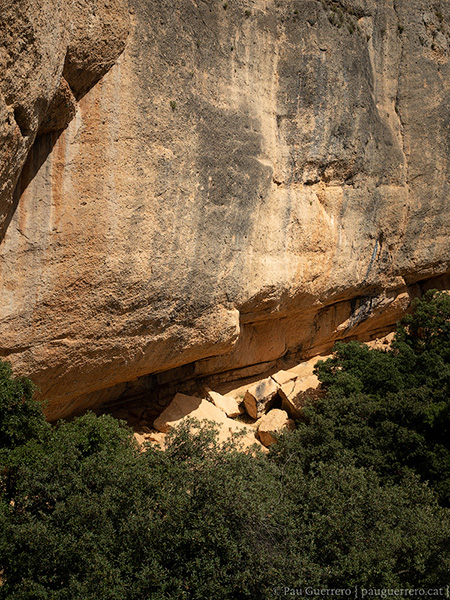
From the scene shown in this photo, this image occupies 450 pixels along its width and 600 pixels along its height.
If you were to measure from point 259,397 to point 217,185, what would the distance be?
690cm

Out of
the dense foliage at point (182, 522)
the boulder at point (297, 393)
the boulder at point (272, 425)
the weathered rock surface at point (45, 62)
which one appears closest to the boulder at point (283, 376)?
the boulder at point (297, 393)

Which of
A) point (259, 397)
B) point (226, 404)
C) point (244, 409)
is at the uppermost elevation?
point (226, 404)

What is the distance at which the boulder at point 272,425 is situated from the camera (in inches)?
609

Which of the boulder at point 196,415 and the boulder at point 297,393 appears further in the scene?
the boulder at point 297,393

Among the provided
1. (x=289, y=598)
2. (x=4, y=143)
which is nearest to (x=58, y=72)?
(x=4, y=143)

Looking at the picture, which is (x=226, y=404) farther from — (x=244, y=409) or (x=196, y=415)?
(x=196, y=415)

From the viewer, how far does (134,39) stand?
10.3 meters

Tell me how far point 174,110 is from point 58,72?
290cm

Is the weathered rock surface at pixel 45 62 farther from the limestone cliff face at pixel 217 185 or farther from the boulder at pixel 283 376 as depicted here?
the boulder at pixel 283 376

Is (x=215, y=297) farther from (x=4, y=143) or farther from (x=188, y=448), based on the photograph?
(x=4, y=143)

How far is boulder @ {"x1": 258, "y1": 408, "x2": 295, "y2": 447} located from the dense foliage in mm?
3074

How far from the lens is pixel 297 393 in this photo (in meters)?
16.4

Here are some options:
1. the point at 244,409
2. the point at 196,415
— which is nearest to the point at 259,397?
the point at 244,409

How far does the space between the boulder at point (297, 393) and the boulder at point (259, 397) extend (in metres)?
0.31
